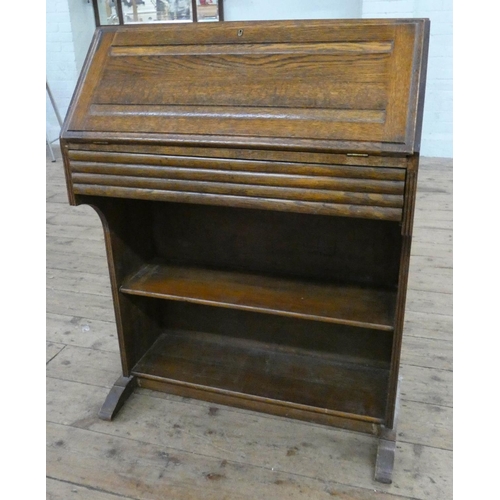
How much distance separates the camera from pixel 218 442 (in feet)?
5.61

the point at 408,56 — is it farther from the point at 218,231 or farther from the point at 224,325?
the point at 224,325

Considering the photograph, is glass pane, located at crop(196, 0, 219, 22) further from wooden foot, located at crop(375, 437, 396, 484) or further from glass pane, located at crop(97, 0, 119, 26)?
wooden foot, located at crop(375, 437, 396, 484)

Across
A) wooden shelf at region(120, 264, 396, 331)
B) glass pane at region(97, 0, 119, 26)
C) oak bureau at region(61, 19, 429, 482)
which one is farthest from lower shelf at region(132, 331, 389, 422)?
glass pane at region(97, 0, 119, 26)

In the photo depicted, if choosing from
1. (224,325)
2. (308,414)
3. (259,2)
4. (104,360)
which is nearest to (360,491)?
(308,414)

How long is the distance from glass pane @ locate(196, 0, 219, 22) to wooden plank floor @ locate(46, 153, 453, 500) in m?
3.38

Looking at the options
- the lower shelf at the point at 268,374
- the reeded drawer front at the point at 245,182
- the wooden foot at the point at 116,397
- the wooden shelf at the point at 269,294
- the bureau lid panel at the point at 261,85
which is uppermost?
the bureau lid panel at the point at 261,85

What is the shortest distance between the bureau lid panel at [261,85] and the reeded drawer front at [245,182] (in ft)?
0.19

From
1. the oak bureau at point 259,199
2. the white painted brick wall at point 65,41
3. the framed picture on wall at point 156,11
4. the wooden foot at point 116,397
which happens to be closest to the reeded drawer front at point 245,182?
the oak bureau at point 259,199

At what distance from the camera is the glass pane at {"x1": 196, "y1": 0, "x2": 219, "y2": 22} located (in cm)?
467

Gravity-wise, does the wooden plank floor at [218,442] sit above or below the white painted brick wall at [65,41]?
below

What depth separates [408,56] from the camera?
130cm

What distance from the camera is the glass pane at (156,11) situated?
4754mm

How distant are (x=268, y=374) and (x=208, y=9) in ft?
12.6

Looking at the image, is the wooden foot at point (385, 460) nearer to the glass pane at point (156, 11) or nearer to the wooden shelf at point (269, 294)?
the wooden shelf at point (269, 294)
